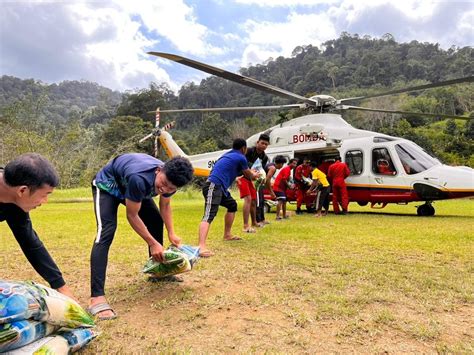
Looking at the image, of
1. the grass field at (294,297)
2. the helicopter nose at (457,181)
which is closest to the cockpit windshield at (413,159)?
the helicopter nose at (457,181)

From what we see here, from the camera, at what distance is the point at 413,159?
923cm

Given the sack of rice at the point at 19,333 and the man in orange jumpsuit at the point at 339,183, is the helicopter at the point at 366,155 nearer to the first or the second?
the man in orange jumpsuit at the point at 339,183

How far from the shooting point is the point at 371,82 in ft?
215

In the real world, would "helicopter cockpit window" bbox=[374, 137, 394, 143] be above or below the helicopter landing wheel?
above

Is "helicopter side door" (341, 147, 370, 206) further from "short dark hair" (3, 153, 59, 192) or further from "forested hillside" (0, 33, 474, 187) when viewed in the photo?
"short dark hair" (3, 153, 59, 192)

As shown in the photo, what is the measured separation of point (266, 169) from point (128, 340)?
17.9ft

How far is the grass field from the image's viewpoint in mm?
2174

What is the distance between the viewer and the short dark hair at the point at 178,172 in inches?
104

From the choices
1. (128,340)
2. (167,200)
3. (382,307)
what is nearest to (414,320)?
(382,307)

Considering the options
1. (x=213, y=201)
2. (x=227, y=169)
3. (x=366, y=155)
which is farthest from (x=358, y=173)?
(x=213, y=201)

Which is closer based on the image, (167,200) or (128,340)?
(128,340)

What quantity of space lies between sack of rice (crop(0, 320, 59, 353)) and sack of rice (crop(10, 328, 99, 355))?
0.03 metres

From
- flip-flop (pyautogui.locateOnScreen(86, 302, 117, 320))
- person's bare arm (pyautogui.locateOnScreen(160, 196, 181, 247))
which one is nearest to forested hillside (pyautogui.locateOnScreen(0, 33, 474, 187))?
person's bare arm (pyautogui.locateOnScreen(160, 196, 181, 247))

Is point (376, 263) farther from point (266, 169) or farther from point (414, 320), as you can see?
point (266, 169)
